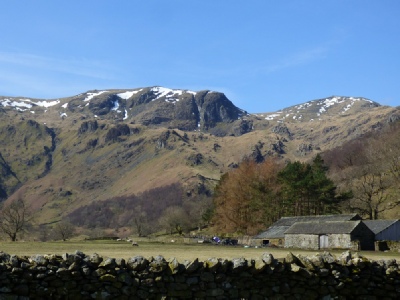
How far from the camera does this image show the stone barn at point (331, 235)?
73.1 m

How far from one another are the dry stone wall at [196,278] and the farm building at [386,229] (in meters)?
64.4

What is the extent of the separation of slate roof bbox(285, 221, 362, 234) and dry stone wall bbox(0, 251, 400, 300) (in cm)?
6044

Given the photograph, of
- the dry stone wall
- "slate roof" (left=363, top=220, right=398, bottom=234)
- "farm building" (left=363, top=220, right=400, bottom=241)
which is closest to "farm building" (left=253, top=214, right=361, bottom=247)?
"slate roof" (left=363, top=220, right=398, bottom=234)

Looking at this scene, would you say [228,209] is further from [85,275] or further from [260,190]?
[85,275]

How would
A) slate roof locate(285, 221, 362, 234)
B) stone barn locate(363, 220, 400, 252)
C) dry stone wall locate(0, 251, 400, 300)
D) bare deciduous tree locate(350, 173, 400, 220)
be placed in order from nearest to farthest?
dry stone wall locate(0, 251, 400, 300) → stone barn locate(363, 220, 400, 252) → slate roof locate(285, 221, 362, 234) → bare deciduous tree locate(350, 173, 400, 220)

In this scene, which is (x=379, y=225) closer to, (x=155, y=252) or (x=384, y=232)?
(x=384, y=232)

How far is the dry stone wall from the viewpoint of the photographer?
13383 mm

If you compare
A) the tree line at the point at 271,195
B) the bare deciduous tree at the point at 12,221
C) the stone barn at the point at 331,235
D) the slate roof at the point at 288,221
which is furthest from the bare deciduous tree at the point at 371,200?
the bare deciduous tree at the point at 12,221

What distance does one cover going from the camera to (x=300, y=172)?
104000 millimetres

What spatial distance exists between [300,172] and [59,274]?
94.5m

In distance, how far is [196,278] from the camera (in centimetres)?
1445

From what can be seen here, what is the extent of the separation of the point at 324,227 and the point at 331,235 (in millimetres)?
2700

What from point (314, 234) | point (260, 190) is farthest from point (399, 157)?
point (314, 234)

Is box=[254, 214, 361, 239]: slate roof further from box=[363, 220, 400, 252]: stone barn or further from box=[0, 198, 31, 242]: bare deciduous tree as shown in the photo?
box=[0, 198, 31, 242]: bare deciduous tree
